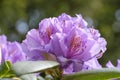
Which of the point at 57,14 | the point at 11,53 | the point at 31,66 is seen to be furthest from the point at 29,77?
the point at 57,14

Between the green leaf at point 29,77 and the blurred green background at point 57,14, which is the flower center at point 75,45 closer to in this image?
the green leaf at point 29,77

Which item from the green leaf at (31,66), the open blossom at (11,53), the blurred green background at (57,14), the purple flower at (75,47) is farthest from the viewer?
the blurred green background at (57,14)

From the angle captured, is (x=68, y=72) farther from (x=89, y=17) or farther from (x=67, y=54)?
(x=89, y=17)

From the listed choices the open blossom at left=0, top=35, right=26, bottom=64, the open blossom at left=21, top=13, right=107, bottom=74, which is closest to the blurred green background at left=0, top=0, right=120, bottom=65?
the open blossom at left=0, top=35, right=26, bottom=64

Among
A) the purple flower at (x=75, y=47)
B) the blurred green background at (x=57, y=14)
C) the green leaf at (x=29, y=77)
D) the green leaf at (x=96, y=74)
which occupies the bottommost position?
the green leaf at (x=96, y=74)

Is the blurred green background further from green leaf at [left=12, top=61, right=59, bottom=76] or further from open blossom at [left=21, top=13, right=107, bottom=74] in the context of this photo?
green leaf at [left=12, top=61, right=59, bottom=76]

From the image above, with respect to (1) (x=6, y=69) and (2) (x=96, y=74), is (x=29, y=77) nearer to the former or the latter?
(1) (x=6, y=69)

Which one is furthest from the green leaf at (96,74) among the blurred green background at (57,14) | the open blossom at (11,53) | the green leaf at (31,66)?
the blurred green background at (57,14)
